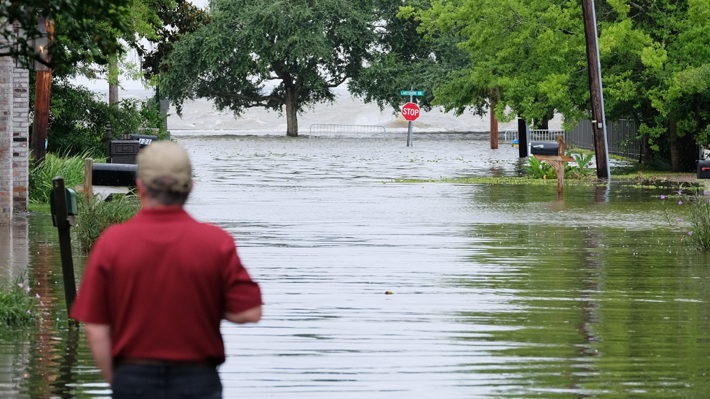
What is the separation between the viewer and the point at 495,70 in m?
39.9

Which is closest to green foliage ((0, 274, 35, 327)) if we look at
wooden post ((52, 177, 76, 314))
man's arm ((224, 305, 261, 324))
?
wooden post ((52, 177, 76, 314))

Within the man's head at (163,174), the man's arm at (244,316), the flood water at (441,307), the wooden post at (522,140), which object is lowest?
the flood water at (441,307)

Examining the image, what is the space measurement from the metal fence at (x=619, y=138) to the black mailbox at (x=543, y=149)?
651cm

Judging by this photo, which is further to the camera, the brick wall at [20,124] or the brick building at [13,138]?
the brick wall at [20,124]

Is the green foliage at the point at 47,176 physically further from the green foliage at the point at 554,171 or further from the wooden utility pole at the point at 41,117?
the green foliage at the point at 554,171

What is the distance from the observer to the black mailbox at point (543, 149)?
29531mm

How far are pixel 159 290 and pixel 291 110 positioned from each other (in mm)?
77917

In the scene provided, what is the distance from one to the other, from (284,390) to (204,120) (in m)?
139

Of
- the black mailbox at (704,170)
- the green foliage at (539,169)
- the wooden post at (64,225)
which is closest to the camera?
the wooden post at (64,225)

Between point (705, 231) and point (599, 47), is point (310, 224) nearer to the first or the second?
point (705, 231)

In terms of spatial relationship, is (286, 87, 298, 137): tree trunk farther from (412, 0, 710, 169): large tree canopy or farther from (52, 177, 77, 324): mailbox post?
(52, 177, 77, 324): mailbox post

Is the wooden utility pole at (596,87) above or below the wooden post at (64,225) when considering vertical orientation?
above

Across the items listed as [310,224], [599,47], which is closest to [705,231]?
[310,224]

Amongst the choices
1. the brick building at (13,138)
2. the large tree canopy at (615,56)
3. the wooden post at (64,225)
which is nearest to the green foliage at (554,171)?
the large tree canopy at (615,56)
